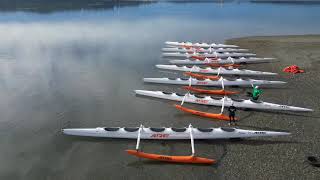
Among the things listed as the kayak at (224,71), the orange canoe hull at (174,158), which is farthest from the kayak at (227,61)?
the orange canoe hull at (174,158)

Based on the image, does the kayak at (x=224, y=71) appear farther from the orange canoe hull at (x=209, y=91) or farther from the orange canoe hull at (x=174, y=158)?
the orange canoe hull at (x=174, y=158)

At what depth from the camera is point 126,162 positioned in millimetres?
19688

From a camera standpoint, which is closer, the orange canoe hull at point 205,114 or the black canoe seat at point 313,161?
the black canoe seat at point 313,161

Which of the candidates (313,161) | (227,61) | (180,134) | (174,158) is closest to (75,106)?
(180,134)

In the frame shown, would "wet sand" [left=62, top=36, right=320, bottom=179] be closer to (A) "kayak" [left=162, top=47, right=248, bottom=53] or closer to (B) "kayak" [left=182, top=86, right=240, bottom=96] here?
(B) "kayak" [left=182, top=86, right=240, bottom=96]

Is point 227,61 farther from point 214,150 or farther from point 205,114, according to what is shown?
point 214,150

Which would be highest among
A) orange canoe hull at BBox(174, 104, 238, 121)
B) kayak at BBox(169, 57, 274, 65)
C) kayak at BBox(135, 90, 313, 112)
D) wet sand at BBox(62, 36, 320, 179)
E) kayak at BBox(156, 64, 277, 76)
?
kayak at BBox(169, 57, 274, 65)

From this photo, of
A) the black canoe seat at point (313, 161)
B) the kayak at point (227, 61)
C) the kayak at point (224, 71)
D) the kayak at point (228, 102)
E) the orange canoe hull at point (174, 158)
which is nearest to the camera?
the black canoe seat at point (313, 161)

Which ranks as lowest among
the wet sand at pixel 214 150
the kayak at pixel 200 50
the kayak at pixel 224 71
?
the wet sand at pixel 214 150

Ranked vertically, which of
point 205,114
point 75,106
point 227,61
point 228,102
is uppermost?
point 227,61

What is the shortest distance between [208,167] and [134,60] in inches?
1127

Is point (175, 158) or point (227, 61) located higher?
point (227, 61)

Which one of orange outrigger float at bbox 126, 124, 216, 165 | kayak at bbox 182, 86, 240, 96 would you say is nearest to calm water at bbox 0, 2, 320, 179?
orange outrigger float at bbox 126, 124, 216, 165

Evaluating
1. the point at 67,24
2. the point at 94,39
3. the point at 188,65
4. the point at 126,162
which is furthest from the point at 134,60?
the point at 67,24
